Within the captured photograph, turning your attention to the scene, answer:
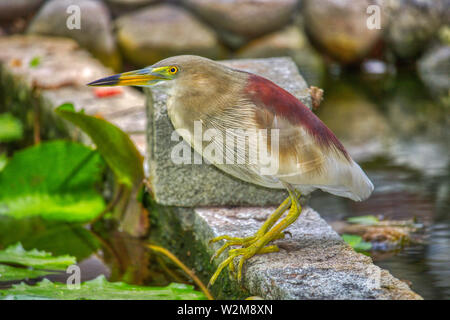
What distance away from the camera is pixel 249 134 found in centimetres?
204

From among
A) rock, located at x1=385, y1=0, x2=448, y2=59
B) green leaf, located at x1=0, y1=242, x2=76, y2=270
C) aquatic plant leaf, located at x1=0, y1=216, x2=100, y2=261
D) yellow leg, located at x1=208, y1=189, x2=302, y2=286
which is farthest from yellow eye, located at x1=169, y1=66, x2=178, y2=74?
rock, located at x1=385, y1=0, x2=448, y2=59

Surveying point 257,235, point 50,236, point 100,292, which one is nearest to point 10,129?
point 50,236

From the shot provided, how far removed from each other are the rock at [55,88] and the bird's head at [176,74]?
1359mm

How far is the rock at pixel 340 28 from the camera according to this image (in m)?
6.95

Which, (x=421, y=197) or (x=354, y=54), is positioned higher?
(x=354, y=54)

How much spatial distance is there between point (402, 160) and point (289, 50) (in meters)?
2.88

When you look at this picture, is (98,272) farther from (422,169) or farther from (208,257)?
(422,169)

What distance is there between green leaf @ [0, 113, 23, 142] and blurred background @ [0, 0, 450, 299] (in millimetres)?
833

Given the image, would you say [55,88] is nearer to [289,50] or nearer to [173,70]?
[173,70]

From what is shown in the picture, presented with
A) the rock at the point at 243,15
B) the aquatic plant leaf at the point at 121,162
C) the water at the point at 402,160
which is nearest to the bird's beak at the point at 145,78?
the aquatic plant leaf at the point at 121,162

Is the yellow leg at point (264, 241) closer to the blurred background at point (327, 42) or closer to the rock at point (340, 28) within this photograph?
the blurred background at point (327, 42)

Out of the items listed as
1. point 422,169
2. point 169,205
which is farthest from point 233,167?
point 422,169

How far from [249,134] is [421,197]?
74.5 inches

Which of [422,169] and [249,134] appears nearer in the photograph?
[249,134]
